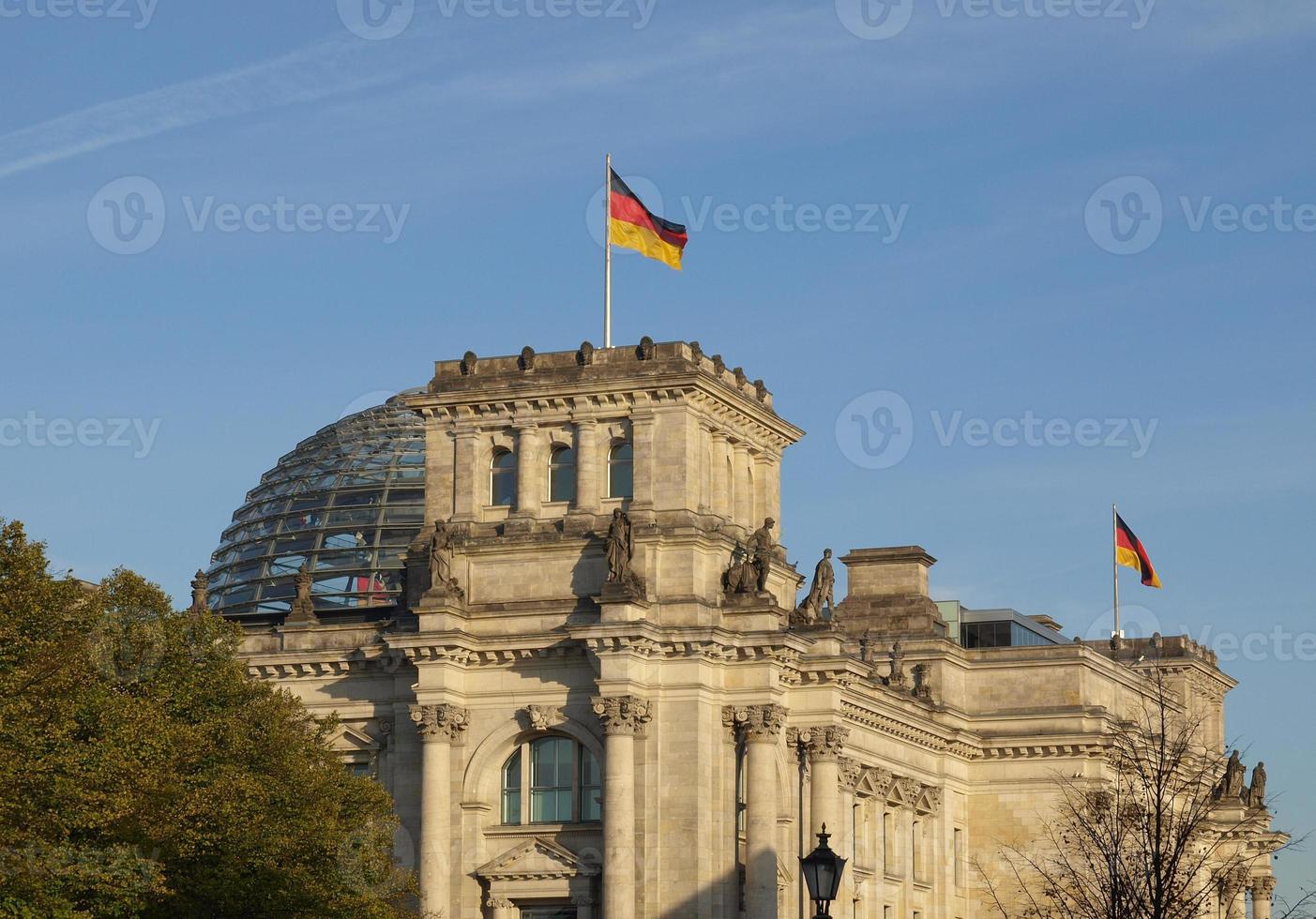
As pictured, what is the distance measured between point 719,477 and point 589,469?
4809 mm

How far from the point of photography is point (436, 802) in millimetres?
85000

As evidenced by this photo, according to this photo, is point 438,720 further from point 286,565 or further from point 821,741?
point 286,565

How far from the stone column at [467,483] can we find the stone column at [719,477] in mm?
7914

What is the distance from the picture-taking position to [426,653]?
281 feet

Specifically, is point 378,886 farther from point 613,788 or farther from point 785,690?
point 785,690

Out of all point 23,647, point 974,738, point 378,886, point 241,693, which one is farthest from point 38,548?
point 974,738

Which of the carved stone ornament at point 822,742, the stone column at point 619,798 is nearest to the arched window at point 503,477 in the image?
the stone column at point 619,798

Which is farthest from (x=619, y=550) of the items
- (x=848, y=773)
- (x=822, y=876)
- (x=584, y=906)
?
(x=822, y=876)

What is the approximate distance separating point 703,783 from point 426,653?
10.1 meters

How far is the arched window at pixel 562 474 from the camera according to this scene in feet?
292

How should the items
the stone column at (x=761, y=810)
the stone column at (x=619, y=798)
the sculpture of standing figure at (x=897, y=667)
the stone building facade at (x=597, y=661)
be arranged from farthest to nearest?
the sculpture of standing figure at (x=897, y=667)
the stone column at (x=761, y=810)
the stone building facade at (x=597, y=661)
the stone column at (x=619, y=798)

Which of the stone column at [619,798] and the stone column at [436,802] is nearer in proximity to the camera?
the stone column at [619,798]

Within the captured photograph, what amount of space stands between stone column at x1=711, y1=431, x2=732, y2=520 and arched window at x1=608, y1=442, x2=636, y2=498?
316cm

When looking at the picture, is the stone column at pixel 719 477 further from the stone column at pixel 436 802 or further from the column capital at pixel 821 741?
the stone column at pixel 436 802
